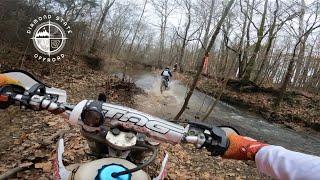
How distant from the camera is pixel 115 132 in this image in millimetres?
2088

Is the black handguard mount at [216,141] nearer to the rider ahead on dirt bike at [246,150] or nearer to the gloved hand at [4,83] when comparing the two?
the rider ahead on dirt bike at [246,150]

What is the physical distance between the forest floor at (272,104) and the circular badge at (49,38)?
10.4m

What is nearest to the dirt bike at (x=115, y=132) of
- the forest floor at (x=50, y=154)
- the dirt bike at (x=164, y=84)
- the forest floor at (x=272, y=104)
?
the forest floor at (x=50, y=154)

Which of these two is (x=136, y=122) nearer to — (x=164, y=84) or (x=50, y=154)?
(x=50, y=154)

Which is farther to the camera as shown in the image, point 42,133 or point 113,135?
point 42,133

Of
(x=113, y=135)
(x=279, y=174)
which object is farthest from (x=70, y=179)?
(x=279, y=174)

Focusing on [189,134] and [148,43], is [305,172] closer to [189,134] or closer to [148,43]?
[189,134]

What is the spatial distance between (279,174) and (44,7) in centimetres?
2019

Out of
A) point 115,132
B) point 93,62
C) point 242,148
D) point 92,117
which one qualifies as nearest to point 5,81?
Result: point 92,117

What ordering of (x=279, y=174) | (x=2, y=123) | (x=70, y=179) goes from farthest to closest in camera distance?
(x=2, y=123)
(x=70, y=179)
(x=279, y=174)

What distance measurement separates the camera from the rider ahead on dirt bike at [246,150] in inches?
53.5

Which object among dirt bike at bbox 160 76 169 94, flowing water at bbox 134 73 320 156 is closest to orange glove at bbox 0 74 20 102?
flowing water at bbox 134 73 320 156

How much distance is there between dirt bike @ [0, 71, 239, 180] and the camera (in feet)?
6.46

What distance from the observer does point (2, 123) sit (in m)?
8.50
